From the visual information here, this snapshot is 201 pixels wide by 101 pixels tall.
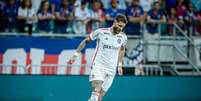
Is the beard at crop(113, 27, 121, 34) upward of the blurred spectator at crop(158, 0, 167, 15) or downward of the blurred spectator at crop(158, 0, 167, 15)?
downward

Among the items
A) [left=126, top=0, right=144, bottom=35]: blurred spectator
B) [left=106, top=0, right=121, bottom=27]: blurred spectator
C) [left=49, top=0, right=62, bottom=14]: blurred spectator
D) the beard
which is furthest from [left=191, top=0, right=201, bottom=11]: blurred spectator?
the beard

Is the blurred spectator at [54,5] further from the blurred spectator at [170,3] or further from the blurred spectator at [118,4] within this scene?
the blurred spectator at [170,3]

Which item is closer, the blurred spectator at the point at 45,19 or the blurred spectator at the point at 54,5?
the blurred spectator at the point at 45,19

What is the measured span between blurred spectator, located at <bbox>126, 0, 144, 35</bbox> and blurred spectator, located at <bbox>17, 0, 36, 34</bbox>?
Answer: 3038 mm

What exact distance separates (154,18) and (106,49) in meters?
6.42

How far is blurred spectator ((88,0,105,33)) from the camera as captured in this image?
18.5 m

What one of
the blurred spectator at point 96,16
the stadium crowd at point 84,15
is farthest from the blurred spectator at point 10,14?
the blurred spectator at point 96,16

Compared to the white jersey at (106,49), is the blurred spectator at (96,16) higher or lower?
higher

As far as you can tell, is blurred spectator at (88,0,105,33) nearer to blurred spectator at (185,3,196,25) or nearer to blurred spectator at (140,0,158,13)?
blurred spectator at (140,0,158,13)

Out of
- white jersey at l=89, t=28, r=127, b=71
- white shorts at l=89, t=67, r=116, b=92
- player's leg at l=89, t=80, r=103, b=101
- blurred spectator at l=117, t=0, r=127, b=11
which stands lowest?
player's leg at l=89, t=80, r=103, b=101

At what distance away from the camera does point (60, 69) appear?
17.1 m

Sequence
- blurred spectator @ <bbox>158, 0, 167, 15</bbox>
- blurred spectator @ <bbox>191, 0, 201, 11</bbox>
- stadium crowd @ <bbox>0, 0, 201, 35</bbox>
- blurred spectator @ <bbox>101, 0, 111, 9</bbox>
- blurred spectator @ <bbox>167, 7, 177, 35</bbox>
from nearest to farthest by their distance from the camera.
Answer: stadium crowd @ <bbox>0, 0, 201, 35</bbox>
blurred spectator @ <bbox>167, 7, 177, 35</bbox>
blurred spectator @ <bbox>101, 0, 111, 9</bbox>
blurred spectator @ <bbox>158, 0, 167, 15</bbox>
blurred spectator @ <bbox>191, 0, 201, 11</bbox>

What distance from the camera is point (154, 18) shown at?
19.4 m

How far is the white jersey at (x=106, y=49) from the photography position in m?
13.2
